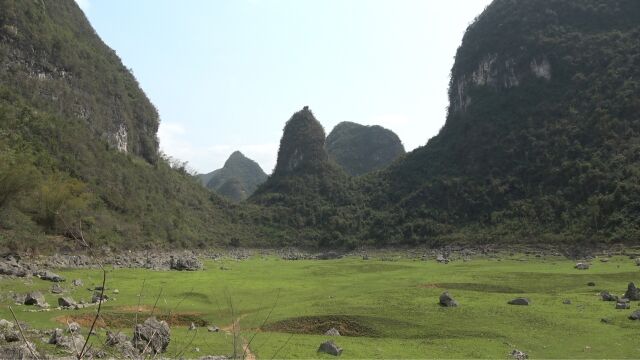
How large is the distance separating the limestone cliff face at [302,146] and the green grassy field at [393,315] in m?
114

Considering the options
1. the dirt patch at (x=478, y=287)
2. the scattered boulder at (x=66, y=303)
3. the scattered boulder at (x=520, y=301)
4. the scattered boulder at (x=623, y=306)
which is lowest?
the scattered boulder at (x=66, y=303)

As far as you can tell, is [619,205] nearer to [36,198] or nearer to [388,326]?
[388,326]

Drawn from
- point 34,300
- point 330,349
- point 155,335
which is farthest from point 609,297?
point 34,300

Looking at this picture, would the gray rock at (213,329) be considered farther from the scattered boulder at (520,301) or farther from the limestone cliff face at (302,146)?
the limestone cliff face at (302,146)

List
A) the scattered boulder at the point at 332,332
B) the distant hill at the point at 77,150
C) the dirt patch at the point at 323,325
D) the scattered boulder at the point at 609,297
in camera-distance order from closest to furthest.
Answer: the scattered boulder at the point at 332,332 → the dirt patch at the point at 323,325 → the scattered boulder at the point at 609,297 → the distant hill at the point at 77,150

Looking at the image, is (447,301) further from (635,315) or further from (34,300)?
(34,300)

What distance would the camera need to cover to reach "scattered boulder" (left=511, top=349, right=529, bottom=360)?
47.4ft

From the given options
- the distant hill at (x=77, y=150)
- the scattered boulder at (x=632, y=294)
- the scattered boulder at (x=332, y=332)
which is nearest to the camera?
the scattered boulder at (x=332, y=332)

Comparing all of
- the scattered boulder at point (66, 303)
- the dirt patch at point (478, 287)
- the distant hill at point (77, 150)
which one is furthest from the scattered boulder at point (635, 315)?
the distant hill at point (77, 150)

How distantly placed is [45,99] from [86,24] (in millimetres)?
42882

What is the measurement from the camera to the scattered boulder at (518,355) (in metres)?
14.4

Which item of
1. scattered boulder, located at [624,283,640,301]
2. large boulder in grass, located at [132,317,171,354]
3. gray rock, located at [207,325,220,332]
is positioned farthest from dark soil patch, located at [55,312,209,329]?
scattered boulder, located at [624,283,640,301]

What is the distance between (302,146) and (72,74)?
7522 centimetres

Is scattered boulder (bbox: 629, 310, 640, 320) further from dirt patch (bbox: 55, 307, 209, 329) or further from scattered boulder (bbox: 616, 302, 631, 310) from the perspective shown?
dirt patch (bbox: 55, 307, 209, 329)
